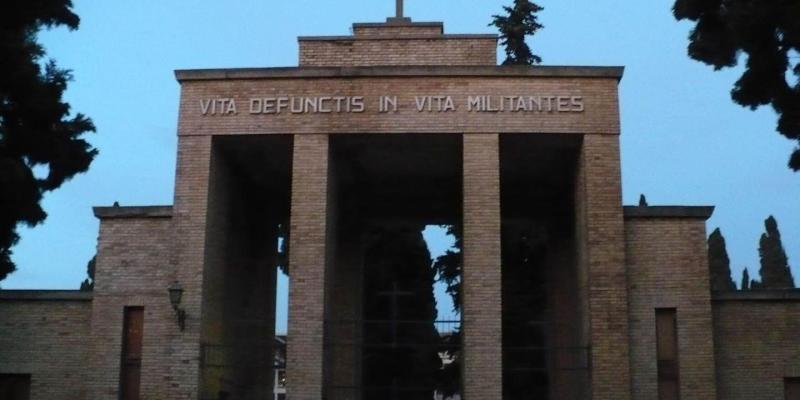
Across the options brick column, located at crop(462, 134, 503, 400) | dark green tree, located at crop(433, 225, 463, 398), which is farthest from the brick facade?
dark green tree, located at crop(433, 225, 463, 398)

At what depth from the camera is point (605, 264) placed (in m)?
19.1

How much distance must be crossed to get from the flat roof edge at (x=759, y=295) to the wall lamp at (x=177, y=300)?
1000cm

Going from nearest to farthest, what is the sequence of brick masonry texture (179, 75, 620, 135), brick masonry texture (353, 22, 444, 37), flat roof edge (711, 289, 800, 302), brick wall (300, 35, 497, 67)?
brick masonry texture (179, 75, 620, 135), flat roof edge (711, 289, 800, 302), brick wall (300, 35, 497, 67), brick masonry texture (353, 22, 444, 37)

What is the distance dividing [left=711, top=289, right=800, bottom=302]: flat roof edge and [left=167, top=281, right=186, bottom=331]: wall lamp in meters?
10.00

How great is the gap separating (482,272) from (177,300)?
558 centimetres

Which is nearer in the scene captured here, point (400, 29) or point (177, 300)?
point (177, 300)

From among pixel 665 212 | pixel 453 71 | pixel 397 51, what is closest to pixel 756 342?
pixel 665 212

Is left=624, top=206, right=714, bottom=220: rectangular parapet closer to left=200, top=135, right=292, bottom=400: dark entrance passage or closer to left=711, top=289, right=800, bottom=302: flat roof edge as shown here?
left=711, top=289, right=800, bottom=302: flat roof edge

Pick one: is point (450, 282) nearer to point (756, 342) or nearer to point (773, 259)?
point (756, 342)

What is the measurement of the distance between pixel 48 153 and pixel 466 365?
10.1 m

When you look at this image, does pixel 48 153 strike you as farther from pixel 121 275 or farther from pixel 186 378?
pixel 186 378

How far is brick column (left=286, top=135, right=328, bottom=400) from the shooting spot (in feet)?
62.0

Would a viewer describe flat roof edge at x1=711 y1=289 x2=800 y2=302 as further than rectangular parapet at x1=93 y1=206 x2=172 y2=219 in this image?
No

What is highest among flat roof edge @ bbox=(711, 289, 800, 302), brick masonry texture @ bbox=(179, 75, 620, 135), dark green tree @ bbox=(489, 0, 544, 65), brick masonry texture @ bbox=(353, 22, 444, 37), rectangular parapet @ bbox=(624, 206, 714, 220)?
dark green tree @ bbox=(489, 0, 544, 65)
